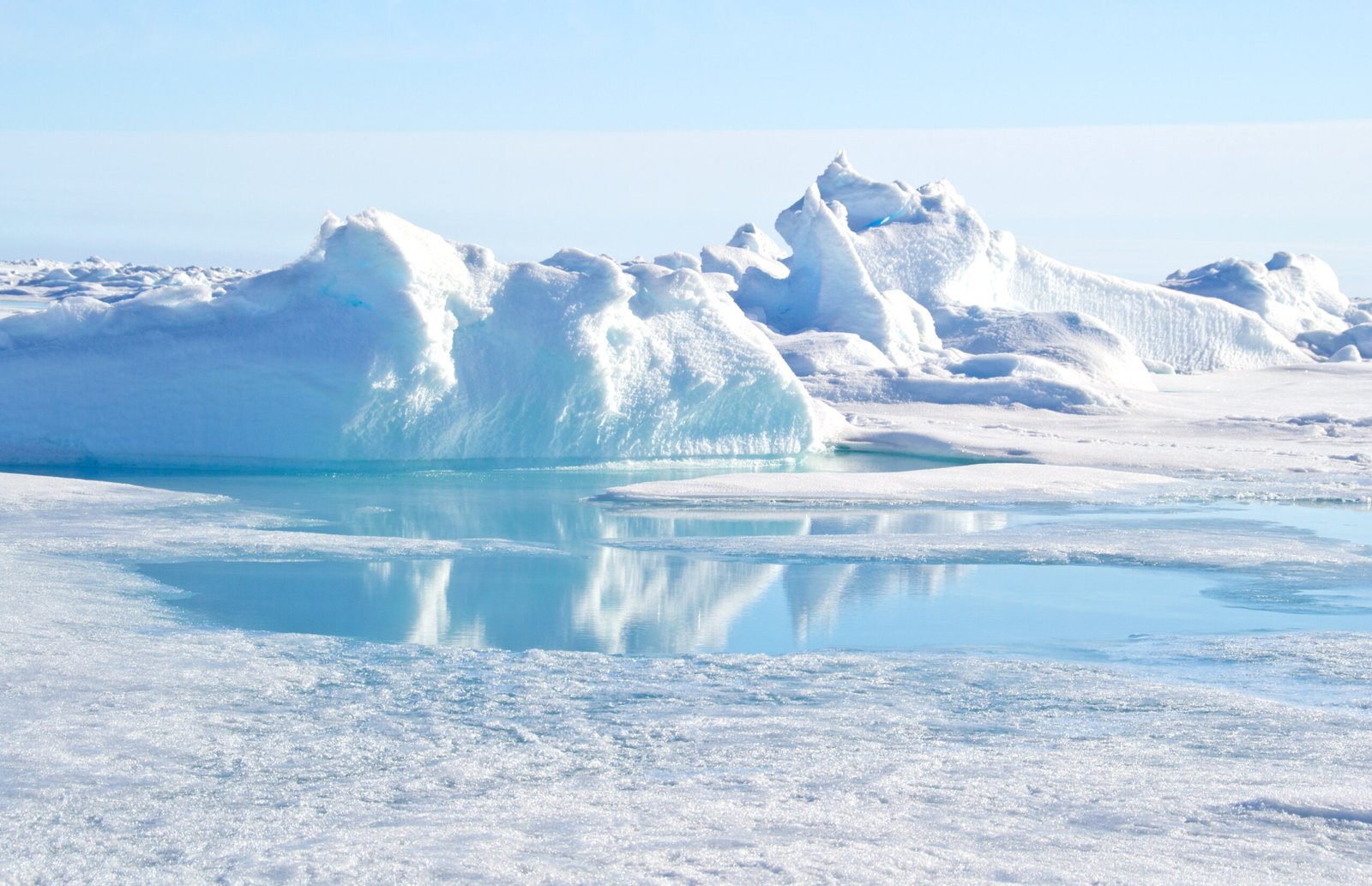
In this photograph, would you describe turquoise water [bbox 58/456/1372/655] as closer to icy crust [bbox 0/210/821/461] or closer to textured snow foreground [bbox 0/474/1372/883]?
textured snow foreground [bbox 0/474/1372/883]

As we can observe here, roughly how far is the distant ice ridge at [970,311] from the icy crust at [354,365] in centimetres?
528

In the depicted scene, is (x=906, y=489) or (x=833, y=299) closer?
(x=906, y=489)

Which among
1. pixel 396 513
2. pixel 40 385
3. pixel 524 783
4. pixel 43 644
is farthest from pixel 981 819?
pixel 40 385

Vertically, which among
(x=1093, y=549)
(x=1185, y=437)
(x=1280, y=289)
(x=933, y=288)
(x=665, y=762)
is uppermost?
(x=1280, y=289)

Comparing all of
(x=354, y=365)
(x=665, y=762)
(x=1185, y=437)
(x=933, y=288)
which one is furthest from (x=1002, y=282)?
(x=665, y=762)

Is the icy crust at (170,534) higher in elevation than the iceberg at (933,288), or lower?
lower

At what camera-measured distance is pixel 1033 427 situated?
1359cm

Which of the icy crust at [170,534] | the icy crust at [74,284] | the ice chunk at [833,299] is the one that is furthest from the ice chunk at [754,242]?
the icy crust at [170,534]

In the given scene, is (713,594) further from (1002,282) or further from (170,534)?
(1002,282)

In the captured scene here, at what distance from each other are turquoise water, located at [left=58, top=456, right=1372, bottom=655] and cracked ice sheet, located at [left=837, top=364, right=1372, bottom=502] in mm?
1975

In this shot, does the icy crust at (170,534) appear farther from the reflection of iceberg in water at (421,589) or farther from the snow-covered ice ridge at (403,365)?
the snow-covered ice ridge at (403,365)

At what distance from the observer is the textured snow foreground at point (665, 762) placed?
2787 millimetres

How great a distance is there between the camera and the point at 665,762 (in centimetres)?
351

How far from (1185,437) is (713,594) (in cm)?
842
